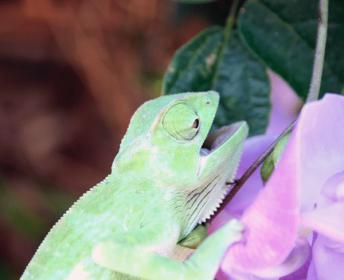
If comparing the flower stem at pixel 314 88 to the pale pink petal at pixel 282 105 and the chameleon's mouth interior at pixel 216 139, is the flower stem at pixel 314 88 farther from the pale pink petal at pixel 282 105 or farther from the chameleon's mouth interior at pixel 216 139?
the pale pink petal at pixel 282 105

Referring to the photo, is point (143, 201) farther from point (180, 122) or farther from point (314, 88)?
point (314, 88)

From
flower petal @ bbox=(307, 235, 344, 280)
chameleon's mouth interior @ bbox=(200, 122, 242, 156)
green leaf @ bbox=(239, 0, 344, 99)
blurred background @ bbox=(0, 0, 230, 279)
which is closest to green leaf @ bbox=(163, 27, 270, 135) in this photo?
green leaf @ bbox=(239, 0, 344, 99)

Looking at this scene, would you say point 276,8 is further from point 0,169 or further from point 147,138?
point 0,169

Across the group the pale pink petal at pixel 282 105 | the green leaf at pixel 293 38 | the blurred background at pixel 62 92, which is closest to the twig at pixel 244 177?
the green leaf at pixel 293 38

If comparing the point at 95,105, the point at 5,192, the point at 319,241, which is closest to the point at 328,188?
Answer: the point at 319,241

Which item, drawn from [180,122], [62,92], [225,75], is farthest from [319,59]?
[62,92]
